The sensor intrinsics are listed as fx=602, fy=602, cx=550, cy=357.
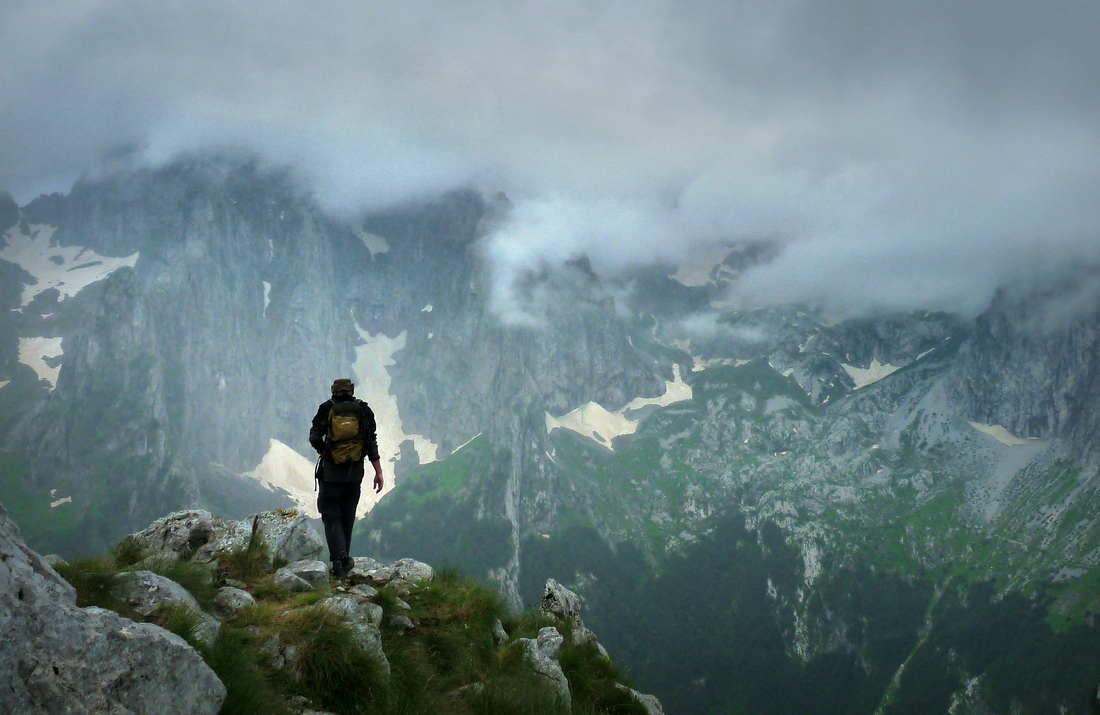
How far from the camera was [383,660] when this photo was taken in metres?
8.82

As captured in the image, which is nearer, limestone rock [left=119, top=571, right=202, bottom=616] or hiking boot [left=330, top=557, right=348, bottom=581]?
limestone rock [left=119, top=571, right=202, bottom=616]

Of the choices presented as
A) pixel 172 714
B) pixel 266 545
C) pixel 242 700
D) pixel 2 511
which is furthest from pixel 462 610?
pixel 2 511

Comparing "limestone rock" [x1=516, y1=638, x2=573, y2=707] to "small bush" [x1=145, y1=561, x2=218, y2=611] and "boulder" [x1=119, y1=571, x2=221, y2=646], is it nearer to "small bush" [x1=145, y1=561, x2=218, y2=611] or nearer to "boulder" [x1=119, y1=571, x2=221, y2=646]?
"boulder" [x1=119, y1=571, x2=221, y2=646]

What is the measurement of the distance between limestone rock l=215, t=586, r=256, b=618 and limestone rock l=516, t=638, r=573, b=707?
5.15 m

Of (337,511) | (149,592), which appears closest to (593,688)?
(337,511)

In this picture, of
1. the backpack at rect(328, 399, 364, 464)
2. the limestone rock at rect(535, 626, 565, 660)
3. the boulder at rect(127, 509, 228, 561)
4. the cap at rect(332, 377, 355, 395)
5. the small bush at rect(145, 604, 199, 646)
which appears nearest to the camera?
the small bush at rect(145, 604, 199, 646)

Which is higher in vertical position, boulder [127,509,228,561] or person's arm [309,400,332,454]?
person's arm [309,400,332,454]

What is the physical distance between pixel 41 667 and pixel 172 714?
1284 millimetres

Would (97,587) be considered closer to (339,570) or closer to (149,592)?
(149,592)

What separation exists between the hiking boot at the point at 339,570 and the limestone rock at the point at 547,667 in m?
4.47

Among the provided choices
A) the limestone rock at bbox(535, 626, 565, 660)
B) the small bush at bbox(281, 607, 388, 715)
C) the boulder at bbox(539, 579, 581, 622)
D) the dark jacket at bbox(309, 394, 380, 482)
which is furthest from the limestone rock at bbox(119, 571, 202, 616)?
the boulder at bbox(539, 579, 581, 622)

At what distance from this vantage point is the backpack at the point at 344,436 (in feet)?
43.8

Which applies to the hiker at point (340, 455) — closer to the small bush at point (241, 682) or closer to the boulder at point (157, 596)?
the boulder at point (157, 596)

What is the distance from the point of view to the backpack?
13.4 meters
